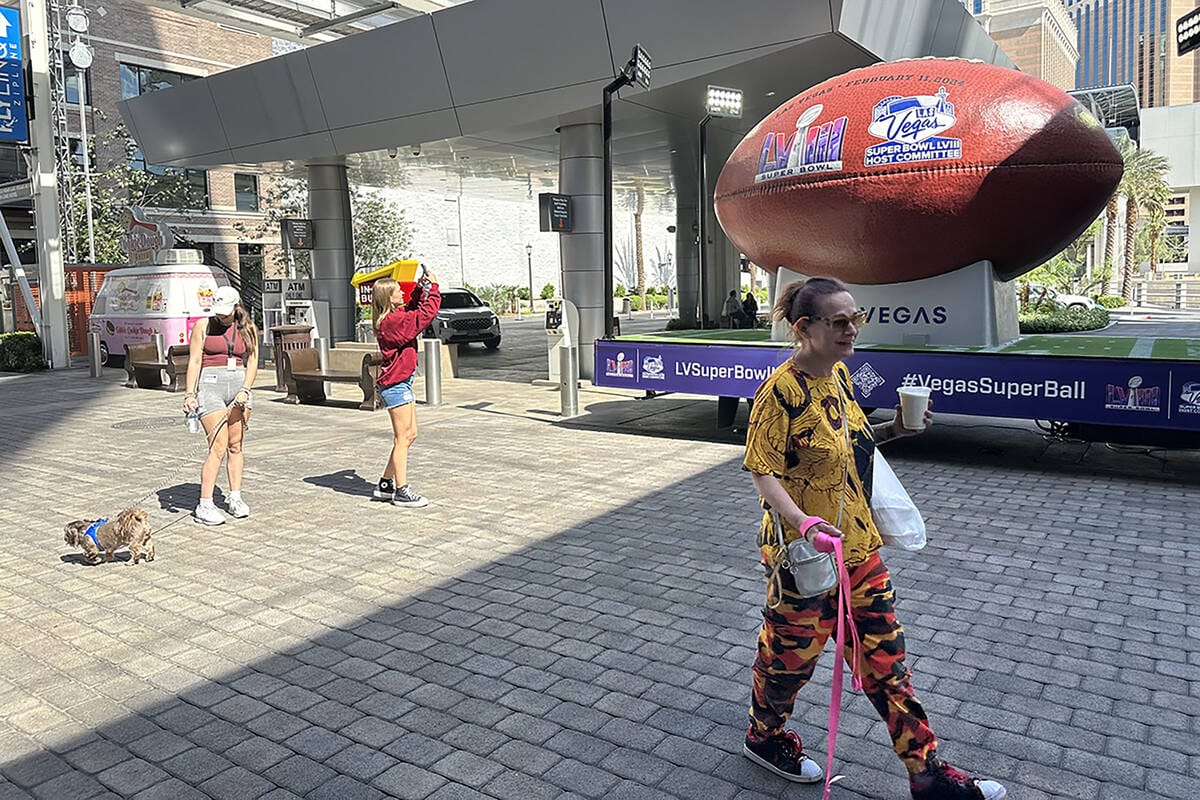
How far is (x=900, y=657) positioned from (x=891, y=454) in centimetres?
740

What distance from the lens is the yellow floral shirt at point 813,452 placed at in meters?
3.22

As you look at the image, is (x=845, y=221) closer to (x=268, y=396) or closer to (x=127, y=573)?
(x=127, y=573)

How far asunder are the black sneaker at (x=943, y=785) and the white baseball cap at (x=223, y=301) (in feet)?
19.7

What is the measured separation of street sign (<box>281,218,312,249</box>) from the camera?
21625mm

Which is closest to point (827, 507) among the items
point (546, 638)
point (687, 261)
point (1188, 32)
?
point (546, 638)

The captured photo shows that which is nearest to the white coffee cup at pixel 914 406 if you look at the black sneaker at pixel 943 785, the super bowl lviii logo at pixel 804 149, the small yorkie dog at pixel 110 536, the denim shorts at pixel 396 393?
the black sneaker at pixel 943 785

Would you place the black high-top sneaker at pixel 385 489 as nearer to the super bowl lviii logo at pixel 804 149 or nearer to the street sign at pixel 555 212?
the super bowl lviii logo at pixel 804 149

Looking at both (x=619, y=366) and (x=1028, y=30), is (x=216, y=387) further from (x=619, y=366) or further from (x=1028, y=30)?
(x=1028, y=30)

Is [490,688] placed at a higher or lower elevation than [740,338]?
lower

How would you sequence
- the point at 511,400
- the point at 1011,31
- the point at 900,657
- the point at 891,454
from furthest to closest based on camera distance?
the point at 1011,31
the point at 511,400
the point at 891,454
the point at 900,657

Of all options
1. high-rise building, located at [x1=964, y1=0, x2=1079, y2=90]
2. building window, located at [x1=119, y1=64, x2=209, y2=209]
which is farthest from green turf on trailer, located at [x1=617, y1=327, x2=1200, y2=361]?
high-rise building, located at [x1=964, y1=0, x2=1079, y2=90]

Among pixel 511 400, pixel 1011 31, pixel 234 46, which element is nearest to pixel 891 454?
pixel 511 400

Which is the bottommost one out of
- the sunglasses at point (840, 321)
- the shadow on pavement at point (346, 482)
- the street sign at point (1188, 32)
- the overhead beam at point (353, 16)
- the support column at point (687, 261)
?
the shadow on pavement at point (346, 482)

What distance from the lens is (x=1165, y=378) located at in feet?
26.3
